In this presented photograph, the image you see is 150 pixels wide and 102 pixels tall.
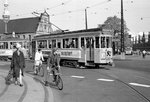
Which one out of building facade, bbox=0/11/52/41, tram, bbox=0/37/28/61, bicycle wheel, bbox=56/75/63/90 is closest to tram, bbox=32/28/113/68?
bicycle wheel, bbox=56/75/63/90

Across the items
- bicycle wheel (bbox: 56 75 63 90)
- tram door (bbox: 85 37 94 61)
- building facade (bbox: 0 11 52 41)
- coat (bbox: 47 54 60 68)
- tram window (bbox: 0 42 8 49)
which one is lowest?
bicycle wheel (bbox: 56 75 63 90)

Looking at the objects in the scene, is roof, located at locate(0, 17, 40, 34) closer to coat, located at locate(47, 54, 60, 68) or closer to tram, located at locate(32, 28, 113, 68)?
tram, located at locate(32, 28, 113, 68)

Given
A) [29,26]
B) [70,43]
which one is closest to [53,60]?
[70,43]

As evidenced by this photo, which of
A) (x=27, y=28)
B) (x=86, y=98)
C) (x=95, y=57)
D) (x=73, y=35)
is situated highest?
(x=27, y=28)

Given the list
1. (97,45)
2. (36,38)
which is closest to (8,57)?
(36,38)

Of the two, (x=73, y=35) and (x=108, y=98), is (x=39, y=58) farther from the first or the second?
(x=108, y=98)

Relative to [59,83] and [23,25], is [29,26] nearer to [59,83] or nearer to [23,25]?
[23,25]

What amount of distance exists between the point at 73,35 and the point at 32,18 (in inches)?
2757

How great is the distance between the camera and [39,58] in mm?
15398

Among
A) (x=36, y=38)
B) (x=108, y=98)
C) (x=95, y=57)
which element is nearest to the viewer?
(x=108, y=98)

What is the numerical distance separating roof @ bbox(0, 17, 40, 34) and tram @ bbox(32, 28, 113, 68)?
65.3 meters

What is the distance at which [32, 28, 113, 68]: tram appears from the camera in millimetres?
19422

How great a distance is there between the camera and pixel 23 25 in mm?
89875

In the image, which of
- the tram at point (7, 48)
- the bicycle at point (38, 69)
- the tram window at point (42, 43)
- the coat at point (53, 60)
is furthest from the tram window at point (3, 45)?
the coat at point (53, 60)
